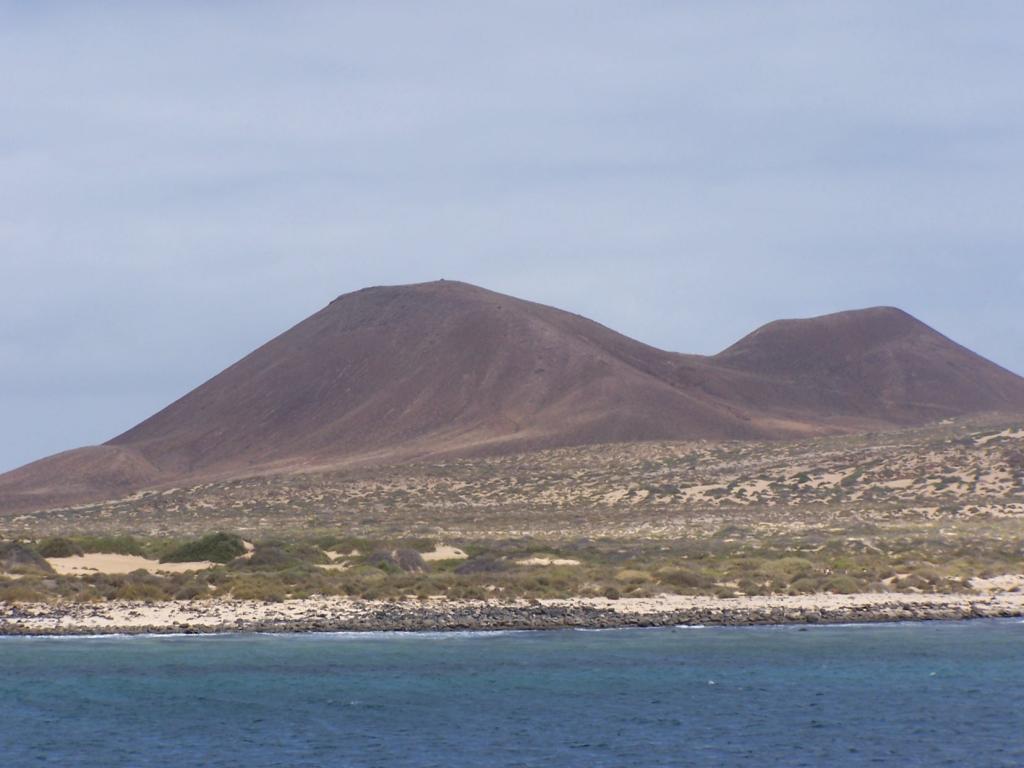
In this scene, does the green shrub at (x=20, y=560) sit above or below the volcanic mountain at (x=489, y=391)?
below

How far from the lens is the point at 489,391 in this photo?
438ft

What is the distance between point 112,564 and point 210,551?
130 inches

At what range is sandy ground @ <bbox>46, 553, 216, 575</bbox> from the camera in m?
46.9

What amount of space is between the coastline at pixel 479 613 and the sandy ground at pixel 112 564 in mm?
8074

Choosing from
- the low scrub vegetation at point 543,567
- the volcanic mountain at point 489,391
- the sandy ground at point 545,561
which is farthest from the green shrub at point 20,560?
the volcanic mountain at point 489,391

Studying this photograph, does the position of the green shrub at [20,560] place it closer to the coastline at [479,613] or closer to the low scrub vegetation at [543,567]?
the low scrub vegetation at [543,567]

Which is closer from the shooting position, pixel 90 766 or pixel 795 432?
pixel 90 766

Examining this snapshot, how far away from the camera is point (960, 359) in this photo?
6171 inches

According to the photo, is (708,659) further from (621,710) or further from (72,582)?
(72,582)

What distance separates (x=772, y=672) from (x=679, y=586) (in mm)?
12319

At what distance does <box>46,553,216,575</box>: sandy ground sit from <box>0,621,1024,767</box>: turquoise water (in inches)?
528

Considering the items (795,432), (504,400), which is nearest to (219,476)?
(504,400)

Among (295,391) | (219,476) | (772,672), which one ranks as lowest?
(772,672)

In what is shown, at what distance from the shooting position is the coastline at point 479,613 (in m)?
35.0
